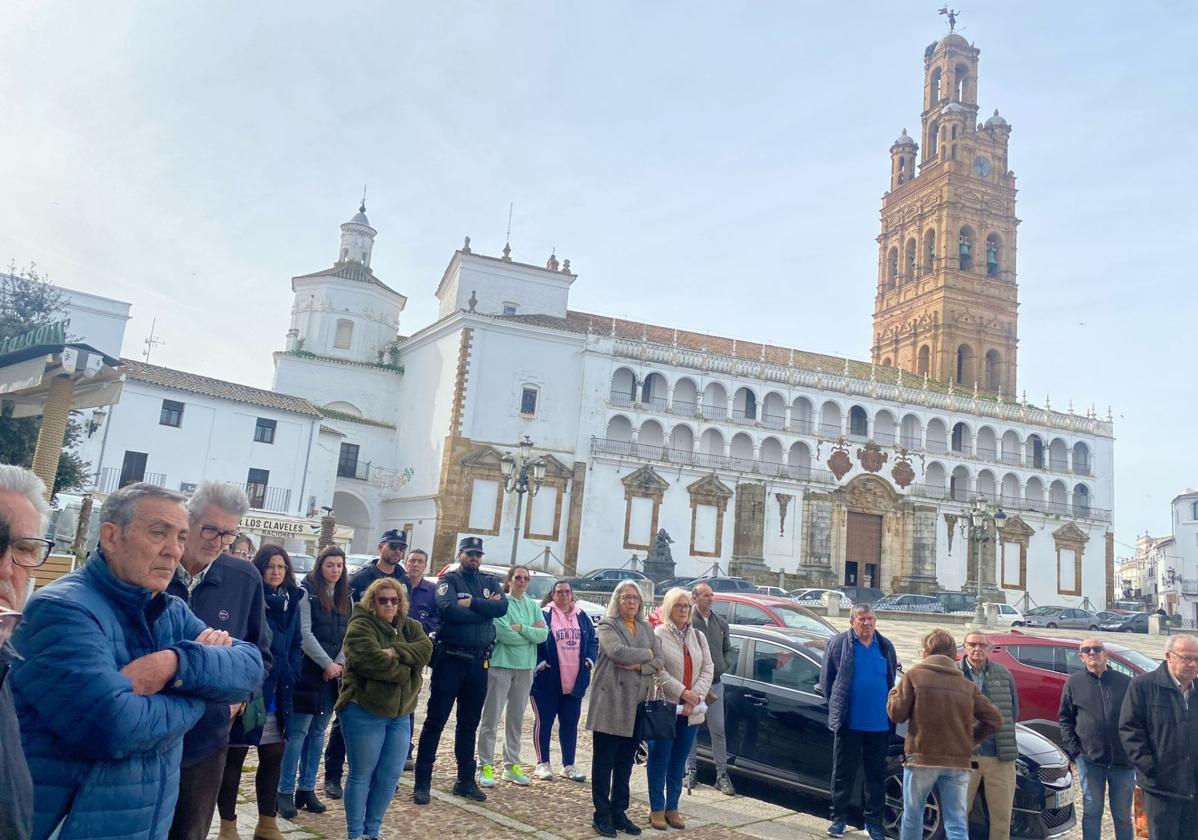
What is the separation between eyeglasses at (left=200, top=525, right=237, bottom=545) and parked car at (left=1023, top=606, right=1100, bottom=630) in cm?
3778

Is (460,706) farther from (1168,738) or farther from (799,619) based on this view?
(799,619)

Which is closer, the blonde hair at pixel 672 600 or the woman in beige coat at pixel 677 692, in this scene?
the woman in beige coat at pixel 677 692

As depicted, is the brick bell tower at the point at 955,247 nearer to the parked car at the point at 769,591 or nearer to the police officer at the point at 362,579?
the parked car at the point at 769,591

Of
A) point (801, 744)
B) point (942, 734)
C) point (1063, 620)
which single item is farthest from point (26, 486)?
point (1063, 620)

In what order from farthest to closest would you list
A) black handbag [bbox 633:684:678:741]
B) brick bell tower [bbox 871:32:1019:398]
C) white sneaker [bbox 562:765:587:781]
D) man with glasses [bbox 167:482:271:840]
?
brick bell tower [bbox 871:32:1019:398] → white sneaker [bbox 562:765:587:781] → black handbag [bbox 633:684:678:741] → man with glasses [bbox 167:482:271:840]

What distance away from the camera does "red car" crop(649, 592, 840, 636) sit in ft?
44.0

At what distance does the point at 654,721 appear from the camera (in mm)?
6695

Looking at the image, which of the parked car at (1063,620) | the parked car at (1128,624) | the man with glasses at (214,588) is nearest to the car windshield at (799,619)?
the man with glasses at (214,588)

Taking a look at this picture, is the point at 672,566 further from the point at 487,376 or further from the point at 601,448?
the point at 487,376

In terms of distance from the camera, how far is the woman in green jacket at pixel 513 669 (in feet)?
25.6

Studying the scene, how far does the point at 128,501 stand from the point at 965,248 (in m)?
58.9

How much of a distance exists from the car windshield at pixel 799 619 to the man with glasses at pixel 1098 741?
6.40 m

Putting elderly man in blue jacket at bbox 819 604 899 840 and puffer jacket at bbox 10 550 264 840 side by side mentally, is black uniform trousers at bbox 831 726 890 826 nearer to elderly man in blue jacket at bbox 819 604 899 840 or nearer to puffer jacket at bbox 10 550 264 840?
elderly man in blue jacket at bbox 819 604 899 840

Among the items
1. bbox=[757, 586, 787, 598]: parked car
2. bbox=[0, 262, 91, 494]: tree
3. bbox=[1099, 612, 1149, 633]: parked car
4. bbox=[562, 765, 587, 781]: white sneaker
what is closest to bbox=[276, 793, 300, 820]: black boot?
bbox=[562, 765, 587, 781]: white sneaker
